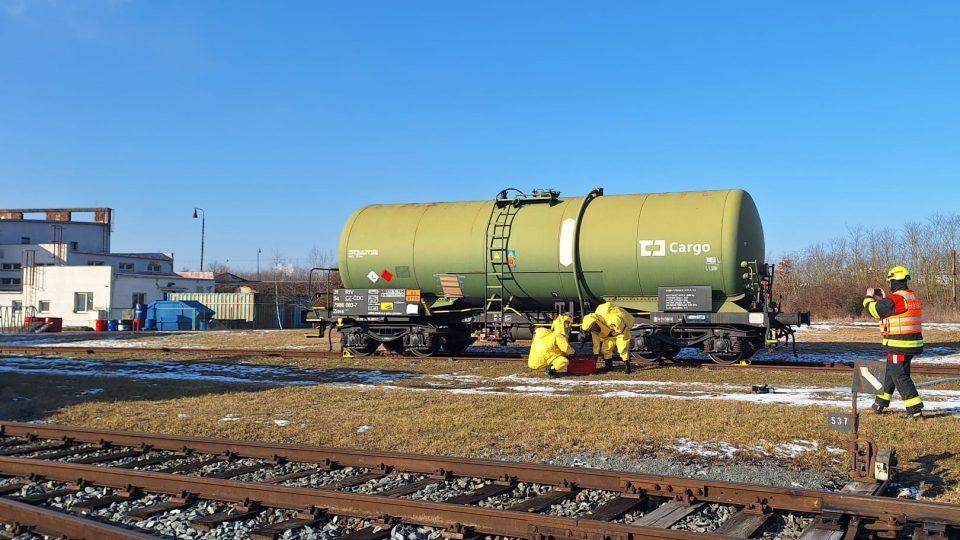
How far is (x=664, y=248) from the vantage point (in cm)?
1575

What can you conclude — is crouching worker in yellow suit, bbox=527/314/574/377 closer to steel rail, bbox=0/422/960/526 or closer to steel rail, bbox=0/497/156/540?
steel rail, bbox=0/422/960/526

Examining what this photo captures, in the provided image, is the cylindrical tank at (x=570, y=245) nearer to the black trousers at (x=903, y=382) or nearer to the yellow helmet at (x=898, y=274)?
the yellow helmet at (x=898, y=274)

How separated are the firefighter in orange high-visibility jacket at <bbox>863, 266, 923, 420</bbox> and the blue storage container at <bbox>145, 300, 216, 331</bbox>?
37.3 meters

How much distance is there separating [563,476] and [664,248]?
10298 mm

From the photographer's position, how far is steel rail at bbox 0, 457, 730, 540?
468 centimetres

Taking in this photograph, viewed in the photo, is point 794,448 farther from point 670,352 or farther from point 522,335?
point 522,335

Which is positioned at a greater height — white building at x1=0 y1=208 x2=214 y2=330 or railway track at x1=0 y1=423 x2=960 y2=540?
white building at x1=0 y1=208 x2=214 y2=330

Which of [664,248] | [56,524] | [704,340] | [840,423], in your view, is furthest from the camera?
[704,340]

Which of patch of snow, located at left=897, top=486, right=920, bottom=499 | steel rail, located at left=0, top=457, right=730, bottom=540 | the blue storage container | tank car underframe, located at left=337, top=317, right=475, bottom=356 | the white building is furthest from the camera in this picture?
the white building

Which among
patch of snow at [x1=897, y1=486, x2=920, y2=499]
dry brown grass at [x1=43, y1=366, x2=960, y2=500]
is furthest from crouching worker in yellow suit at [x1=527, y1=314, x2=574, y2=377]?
patch of snow at [x1=897, y1=486, x2=920, y2=499]

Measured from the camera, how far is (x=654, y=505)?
574cm

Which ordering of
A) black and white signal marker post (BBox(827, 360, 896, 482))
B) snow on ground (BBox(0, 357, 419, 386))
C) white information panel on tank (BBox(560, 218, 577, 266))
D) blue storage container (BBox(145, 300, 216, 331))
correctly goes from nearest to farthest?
black and white signal marker post (BBox(827, 360, 896, 482)) < snow on ground (BBox(0, 357, 419, 386)) < white information panel on tank (BBox(560, 218, 577, 266)) < blue storage container (BBox(145, 300, 216, 331))

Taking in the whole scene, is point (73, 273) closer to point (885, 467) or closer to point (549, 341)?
point (549, 341)

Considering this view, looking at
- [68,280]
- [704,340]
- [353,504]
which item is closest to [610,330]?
[704,340]
